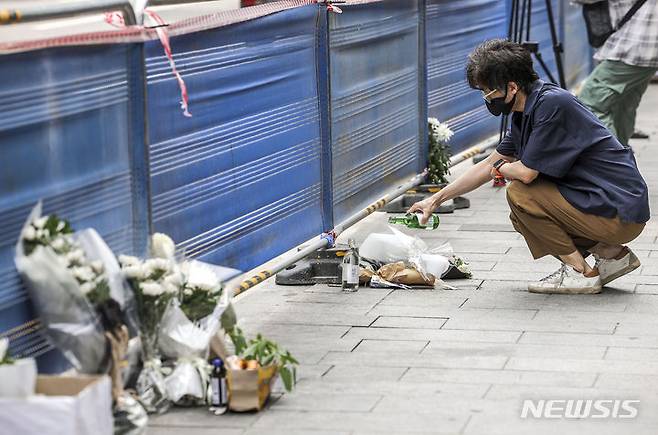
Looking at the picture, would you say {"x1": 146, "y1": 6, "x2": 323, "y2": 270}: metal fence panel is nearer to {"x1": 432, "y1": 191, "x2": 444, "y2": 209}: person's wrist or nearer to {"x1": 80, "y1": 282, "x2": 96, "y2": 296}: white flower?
{"x1": 432, "y1": 191, "x2": 444, "y2": 209}: person's wrist

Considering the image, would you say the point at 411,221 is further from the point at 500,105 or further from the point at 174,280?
the point at 174,280

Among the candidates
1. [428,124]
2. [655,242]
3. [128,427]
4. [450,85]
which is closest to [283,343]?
[128,427]

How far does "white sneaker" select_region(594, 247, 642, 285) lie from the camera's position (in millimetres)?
7375

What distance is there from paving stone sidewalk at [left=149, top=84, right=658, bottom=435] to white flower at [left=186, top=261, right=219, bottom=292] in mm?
484

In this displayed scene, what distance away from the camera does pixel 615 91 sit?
1121cm

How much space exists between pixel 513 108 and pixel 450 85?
4.15 m

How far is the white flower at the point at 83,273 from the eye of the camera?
4.93 metres

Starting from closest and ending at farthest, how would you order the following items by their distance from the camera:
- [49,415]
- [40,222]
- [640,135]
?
[49,415], [40,222], [640,135]

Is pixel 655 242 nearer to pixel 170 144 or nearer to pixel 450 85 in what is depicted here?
pixel 450 85

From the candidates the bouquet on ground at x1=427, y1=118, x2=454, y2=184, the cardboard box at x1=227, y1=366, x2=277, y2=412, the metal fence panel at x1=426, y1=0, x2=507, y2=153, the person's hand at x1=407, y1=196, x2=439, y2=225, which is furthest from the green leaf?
the metal fence panel at x1=426, y1=0, x2=507, y2=153

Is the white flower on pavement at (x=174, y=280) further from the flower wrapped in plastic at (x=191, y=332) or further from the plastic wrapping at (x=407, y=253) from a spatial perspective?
the plastic wrapping at (x=407, y=253)


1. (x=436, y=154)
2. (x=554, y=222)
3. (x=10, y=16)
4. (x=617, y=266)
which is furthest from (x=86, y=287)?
(x=436, y=154)

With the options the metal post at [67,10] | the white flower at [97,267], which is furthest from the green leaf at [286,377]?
the metal post at [67,10]

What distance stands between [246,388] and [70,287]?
0.81 meters
